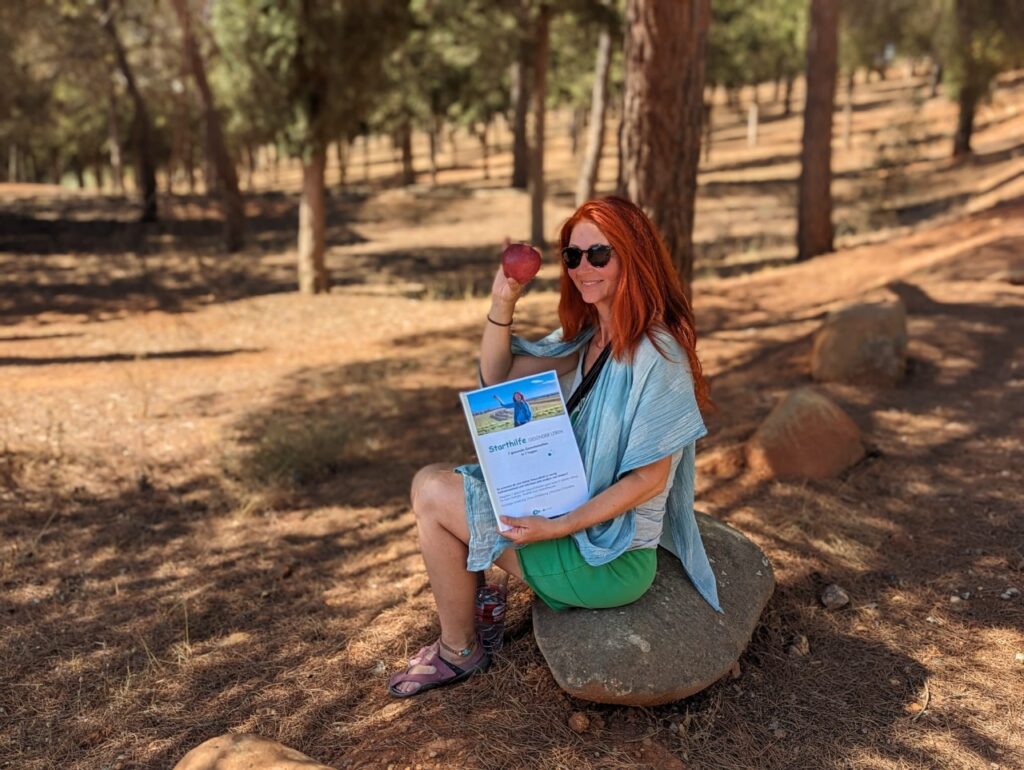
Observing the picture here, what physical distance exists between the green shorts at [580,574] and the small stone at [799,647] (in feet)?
2.58

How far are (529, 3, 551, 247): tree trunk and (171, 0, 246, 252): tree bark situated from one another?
5.69 metres

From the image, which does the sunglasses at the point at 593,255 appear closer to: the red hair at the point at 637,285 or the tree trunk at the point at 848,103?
the red hair at the point at 637,285

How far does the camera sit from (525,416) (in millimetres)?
2584

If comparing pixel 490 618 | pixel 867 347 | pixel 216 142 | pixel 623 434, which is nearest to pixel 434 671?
pixel 490 618

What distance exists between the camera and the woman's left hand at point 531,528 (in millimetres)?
2543

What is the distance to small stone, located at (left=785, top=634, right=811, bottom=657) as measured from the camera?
3.14m

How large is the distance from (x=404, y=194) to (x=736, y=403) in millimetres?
22172

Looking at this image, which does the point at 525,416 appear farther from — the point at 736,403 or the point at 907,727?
the point at 736,403

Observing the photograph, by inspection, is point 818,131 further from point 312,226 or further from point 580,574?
point 580,574

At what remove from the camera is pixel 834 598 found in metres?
3.43

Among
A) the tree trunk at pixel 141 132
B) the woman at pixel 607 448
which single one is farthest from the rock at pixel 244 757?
the tree trunk at pixel 141 132

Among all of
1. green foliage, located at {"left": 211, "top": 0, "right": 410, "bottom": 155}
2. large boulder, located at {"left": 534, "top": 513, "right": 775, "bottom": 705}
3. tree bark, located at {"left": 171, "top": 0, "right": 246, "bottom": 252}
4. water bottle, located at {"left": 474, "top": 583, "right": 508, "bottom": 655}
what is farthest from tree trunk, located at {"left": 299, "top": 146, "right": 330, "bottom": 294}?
large boulder, located at {"left": 534, "top": 513, "right": 775, "bottom": 705}

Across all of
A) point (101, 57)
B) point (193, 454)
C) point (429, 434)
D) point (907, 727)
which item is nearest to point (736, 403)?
point (429, 434)

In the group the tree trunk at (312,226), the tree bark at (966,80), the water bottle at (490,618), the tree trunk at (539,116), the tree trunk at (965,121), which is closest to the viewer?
the water bottle at (490,618)
